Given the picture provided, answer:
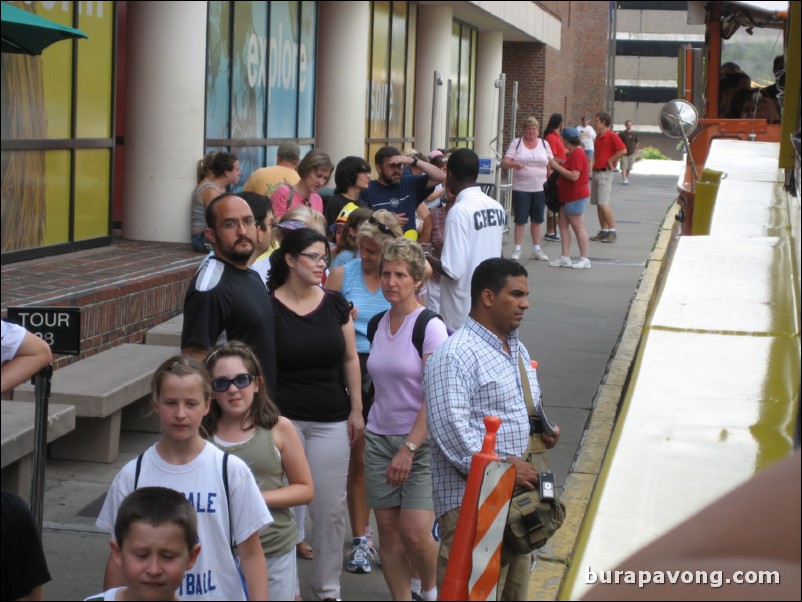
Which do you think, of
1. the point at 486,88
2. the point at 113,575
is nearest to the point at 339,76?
the point at 486,88

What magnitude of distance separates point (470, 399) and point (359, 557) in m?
1.89

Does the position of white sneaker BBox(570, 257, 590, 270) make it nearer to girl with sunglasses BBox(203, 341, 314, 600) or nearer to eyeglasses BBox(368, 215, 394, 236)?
eyeglasses BBox(368, 215, 394, 236)

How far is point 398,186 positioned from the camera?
968 cm

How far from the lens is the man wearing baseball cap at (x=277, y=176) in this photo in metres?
9.87

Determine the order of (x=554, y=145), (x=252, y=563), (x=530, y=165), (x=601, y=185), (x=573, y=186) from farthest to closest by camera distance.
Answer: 1. (x=554, y=145)
2. (x=601, y=185)
3. (x=530, y=165)
4. (x=573, y=186)
5. (x=252, y=563)

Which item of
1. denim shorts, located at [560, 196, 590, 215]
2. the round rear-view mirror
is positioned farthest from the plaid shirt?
denim shorts, located at [560, 196, 590, 215]

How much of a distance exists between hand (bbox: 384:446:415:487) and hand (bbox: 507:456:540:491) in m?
0.96

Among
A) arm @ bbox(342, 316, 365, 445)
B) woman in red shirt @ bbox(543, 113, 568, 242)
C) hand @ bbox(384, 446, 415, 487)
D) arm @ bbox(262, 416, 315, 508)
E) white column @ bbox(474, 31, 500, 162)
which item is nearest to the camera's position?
arm @ bbox(262, 416, 315, 508)

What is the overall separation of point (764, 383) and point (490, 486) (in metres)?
1.43

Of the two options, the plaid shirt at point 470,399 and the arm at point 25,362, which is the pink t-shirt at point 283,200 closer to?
the plaid shirt at point 470,399

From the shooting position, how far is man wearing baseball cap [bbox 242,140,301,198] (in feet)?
32.4

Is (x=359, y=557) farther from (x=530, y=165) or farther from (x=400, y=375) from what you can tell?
(x=530, y=165)

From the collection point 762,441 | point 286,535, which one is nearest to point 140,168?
point 286,535

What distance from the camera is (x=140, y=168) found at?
39.4 ft
